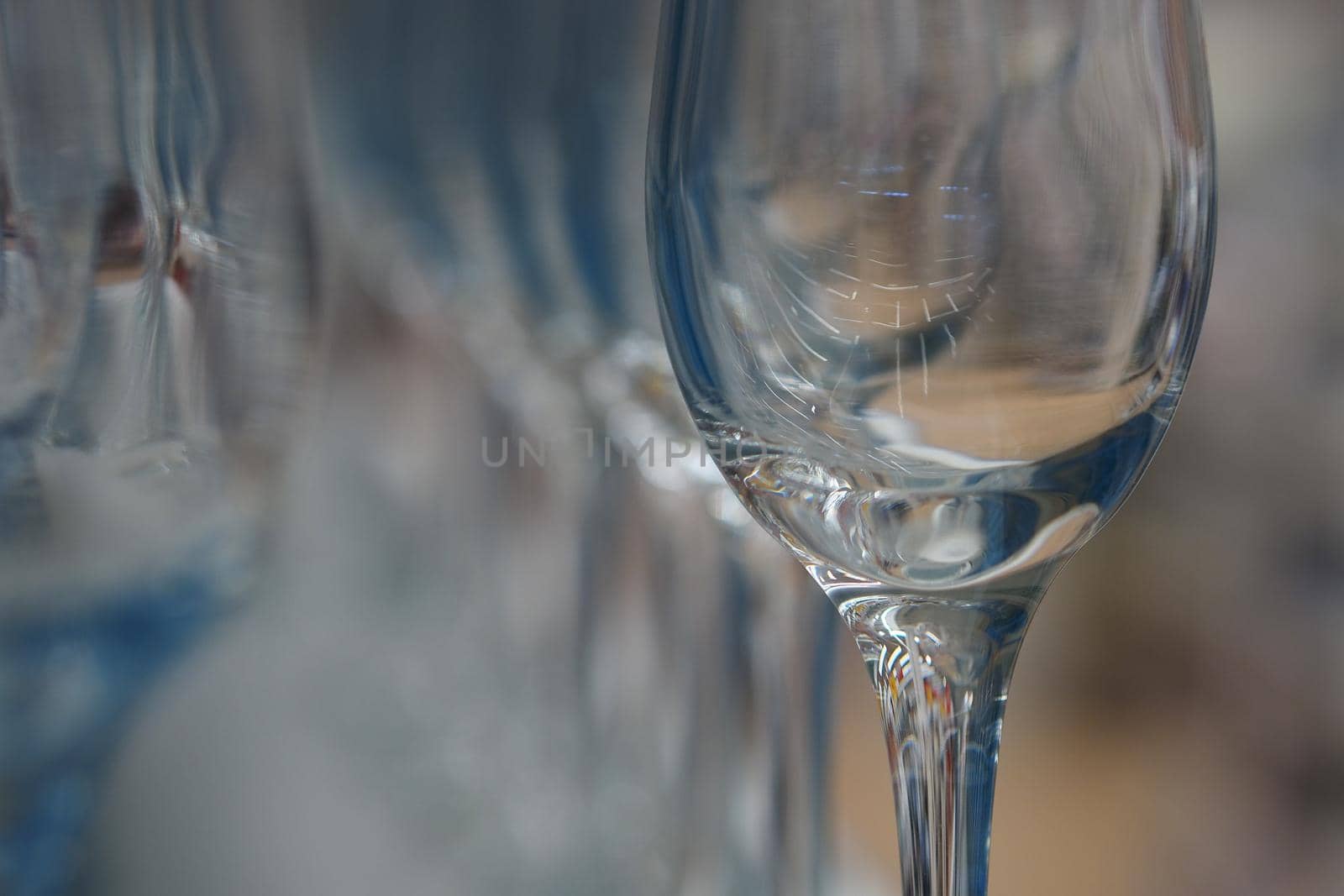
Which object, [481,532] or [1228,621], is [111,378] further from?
[1228,621]

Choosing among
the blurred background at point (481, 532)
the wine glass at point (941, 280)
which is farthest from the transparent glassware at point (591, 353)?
the wine glass at point (941, 280)

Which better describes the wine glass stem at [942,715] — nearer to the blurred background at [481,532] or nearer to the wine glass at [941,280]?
the wine glass at [941,280]

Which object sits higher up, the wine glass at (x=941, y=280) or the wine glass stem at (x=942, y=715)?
the wine glass at (x=941, y=280)

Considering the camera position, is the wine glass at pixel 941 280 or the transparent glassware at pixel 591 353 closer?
the wine glass at pixel 941 280

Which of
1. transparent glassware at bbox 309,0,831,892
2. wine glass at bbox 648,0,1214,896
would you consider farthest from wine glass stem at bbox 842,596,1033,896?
transparent glassware at bbox 309,0,831,892

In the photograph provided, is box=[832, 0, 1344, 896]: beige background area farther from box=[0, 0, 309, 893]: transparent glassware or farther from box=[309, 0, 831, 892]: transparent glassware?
box=[0, 0, 309, 893]: transparent glassware

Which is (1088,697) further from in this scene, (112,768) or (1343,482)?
(112,768)
